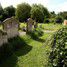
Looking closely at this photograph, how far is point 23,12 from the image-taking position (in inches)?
1674

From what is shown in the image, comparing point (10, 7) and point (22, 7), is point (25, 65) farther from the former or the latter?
point (10, 7)

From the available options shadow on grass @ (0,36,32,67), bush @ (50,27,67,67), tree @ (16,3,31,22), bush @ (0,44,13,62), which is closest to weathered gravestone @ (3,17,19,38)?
shadow on grass @ (0,36,32,67)

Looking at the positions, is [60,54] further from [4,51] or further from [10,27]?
[10,27]

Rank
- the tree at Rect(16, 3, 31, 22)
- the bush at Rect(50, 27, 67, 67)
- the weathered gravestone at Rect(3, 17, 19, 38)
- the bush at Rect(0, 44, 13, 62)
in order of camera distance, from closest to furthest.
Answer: the bush at Rect(50, 27, 67, 67) < the bush at Rect(0, 44, 13, 62) < the weathered gravestone at Rect(3, 17, 19, 38) < the tree at Rect(16, 3, 31, 22)

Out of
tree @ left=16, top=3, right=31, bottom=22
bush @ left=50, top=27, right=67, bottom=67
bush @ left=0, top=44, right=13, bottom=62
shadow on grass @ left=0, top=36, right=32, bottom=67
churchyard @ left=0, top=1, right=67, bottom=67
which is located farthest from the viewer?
tree @ left=16, top=3, right=31, bottom=22

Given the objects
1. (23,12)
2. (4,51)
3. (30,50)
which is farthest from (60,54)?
(23,12)

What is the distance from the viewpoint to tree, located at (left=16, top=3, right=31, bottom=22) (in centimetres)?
4112

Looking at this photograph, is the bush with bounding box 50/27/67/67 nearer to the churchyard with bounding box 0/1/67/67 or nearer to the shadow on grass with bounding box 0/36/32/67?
the churchyard with bounding box 0/1/67/67

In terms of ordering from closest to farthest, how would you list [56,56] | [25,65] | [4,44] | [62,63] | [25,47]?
[62,63] < [56,56] < [25,65] < [4,44] < [25,47]

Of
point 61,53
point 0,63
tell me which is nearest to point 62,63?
point 61,53

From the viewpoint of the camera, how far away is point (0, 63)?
36.7ft

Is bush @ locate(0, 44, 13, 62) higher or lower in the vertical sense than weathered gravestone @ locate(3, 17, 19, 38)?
lower

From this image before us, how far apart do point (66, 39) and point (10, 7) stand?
4492 centimetres

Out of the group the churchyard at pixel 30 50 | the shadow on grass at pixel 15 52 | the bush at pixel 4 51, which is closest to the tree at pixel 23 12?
the churchyard at pixel 30 50
